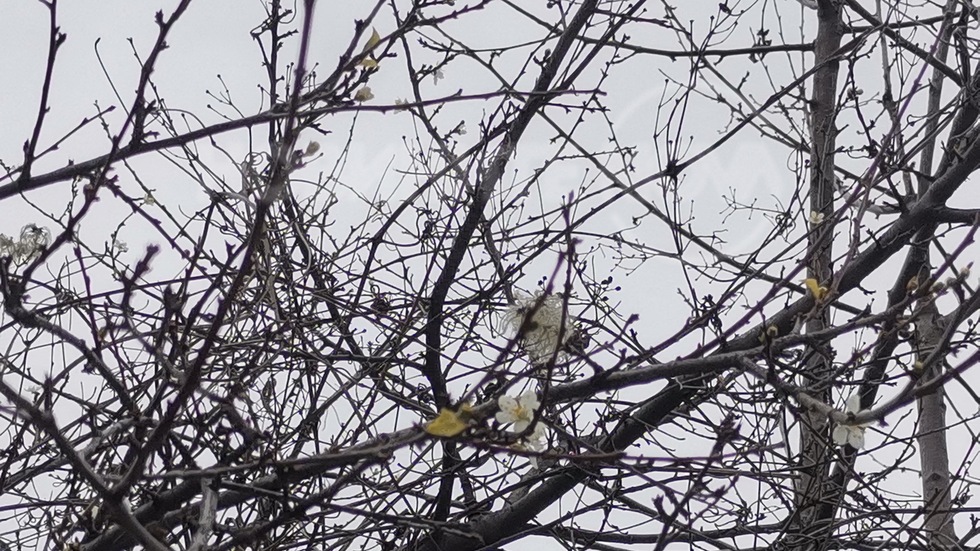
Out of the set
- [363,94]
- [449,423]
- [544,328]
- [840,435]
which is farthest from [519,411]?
[363,94]

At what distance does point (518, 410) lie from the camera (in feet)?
5.78

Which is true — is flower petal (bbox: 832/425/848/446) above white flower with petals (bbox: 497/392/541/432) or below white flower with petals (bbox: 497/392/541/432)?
below

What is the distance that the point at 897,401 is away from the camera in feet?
5.04

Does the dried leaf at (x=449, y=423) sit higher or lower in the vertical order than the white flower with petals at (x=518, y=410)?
lower

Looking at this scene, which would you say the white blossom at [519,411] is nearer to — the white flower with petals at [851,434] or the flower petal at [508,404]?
the flower petal at [508,404]

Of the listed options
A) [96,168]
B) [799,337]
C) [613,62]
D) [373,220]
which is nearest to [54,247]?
[96,168]

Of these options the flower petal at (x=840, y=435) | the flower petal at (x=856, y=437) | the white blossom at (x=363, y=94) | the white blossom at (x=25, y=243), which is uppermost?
the white blossom at (x=25, y=243)

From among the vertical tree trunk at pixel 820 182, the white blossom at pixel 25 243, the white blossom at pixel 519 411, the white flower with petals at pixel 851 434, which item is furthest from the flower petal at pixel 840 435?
the white blossom at pixel 25 243

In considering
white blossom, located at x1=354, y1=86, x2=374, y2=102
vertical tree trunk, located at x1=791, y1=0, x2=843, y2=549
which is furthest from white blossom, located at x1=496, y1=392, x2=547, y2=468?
vertical tree trunk, located at x1=791, y1=0, x2=843, y2=549

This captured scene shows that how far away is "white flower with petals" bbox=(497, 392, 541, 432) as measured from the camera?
1.72 metres

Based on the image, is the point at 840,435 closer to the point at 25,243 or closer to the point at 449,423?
the point at 449,423

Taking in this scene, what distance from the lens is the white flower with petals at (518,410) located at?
1718mm

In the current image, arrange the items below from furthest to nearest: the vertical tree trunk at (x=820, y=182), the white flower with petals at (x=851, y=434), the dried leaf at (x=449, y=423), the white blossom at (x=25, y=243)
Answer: the vertical tree trunk at (x=820, y=182) < the white blossom at (x=25, y=243) < the white flower with petals at (x=851, y=434) < the dried leaf at (x=449, y=423)

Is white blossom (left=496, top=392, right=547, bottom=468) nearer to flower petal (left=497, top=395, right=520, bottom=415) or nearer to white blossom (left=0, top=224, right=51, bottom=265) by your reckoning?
flower petal (left=497, top=395, right=520, bottom=415)
